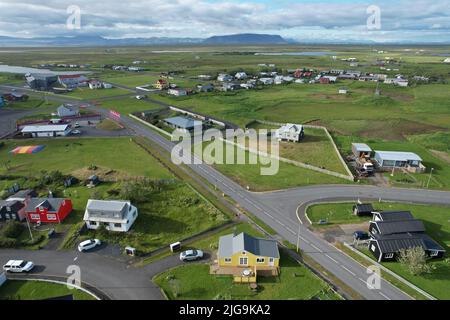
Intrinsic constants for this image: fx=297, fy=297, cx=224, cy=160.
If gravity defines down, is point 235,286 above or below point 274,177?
below

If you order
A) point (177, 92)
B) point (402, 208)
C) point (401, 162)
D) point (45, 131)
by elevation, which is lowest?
point (402, 208)

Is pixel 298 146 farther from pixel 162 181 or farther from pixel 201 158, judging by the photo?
pixel 162 181

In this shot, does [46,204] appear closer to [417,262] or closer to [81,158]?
[81,158]

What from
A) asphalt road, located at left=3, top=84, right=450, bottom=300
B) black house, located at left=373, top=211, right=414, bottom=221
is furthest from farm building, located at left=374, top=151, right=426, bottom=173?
black house, located at left=373, top=211, right=414, bottom=221

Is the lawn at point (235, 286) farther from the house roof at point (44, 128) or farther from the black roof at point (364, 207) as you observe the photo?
the house roof at point (44, 128)

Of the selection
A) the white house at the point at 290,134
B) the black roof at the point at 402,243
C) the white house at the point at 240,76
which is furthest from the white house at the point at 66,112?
the white house at the point at 240,76

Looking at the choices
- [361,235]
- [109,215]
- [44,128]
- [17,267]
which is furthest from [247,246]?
[44,128]
